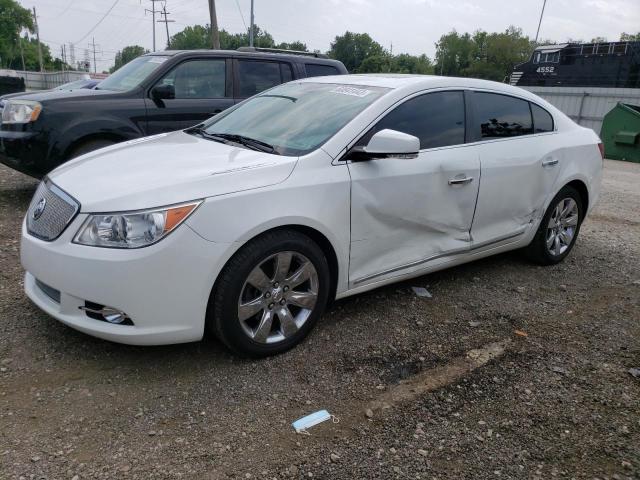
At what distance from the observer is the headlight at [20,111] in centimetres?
545

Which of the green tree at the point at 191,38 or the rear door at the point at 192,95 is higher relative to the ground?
the green tree at the point at 191,38

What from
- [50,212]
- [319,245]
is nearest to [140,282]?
[50,212]

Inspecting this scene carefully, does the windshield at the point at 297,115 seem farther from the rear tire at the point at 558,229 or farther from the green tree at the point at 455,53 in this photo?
the green tree at the point at 455,53

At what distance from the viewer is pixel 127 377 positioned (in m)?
2.88

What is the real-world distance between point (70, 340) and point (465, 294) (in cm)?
288

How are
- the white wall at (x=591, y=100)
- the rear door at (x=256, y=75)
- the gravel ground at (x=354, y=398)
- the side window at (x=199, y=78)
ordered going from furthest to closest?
1. the white wall at (x=591, y=100)
2. the rear door at (x=256, y=75)
3. the side window at (x=199, y=78)
4. the gravel ground at (x=354, y=398)

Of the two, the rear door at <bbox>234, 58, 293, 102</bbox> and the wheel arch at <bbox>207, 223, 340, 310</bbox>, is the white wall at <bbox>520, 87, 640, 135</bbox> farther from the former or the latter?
the wheel arch at <bbox>207, 223, 340, 310</bbox>

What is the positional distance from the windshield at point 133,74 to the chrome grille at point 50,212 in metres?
3.29

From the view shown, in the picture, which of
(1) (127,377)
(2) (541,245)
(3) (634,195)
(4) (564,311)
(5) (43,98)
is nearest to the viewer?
(1) (127,377)

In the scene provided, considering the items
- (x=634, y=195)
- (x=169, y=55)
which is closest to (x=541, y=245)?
(x=169, y=55)

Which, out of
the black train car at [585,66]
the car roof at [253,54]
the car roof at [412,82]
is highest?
the black train car at [585,66]

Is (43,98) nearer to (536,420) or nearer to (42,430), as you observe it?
(42,430)

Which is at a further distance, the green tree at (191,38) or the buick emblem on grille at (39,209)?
the green tree at (191,38)

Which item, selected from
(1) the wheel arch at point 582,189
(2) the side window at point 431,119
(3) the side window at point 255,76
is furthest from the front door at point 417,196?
(3) the side window at point 255,76
